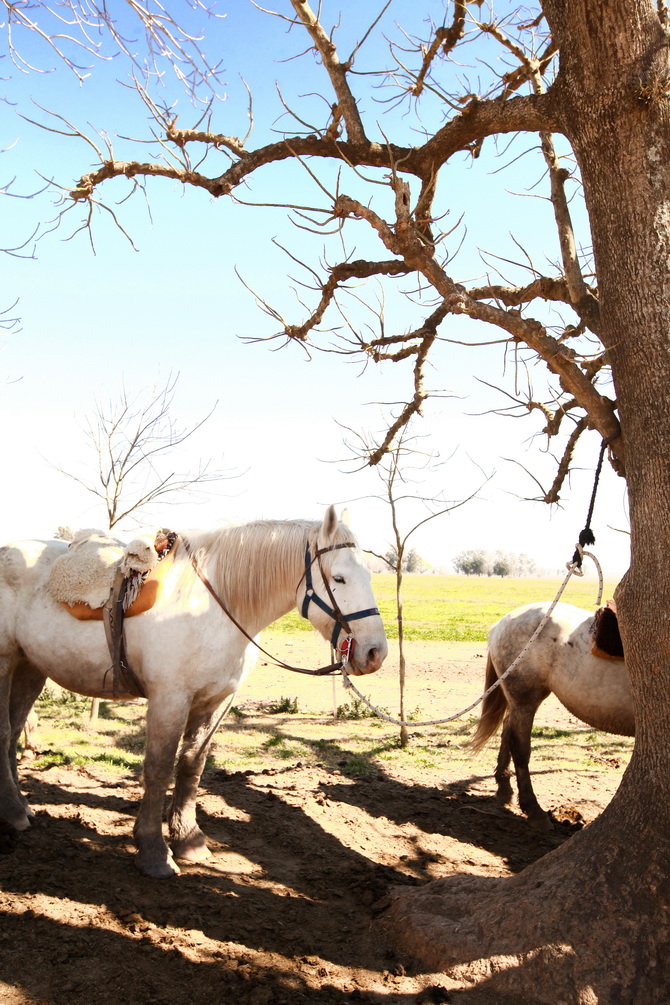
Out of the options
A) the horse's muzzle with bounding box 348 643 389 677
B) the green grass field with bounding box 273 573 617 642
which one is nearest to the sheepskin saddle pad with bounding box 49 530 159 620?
the horse's muzzle with bounding box 348 643 389 677

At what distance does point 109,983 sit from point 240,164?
4761mm

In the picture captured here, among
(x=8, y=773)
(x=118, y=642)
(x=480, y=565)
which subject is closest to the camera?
(x=118, y=642)

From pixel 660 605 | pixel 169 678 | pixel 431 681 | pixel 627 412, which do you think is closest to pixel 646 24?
pixel 627 412

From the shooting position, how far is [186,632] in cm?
454

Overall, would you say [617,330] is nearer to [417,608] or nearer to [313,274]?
[313,274]

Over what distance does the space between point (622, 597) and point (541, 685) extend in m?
3.25

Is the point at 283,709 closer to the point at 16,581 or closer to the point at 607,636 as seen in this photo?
the point at 607,636

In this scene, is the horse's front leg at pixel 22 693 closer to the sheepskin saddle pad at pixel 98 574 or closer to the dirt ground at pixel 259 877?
the dirt ground at pixel 259 877

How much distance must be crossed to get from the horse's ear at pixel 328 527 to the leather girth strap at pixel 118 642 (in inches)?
53.9

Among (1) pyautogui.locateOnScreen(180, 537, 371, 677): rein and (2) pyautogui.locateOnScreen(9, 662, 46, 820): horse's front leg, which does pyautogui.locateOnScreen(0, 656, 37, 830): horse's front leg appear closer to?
(2) pyautogui.locateOnScreen(9, 662, 46, 820): horse's front leg

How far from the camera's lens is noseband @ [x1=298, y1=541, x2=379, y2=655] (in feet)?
14.0

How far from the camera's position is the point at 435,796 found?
6.82m

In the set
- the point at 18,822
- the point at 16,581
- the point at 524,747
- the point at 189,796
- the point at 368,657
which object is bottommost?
the point at 18,822

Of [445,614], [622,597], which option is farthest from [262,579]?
[445,614]
